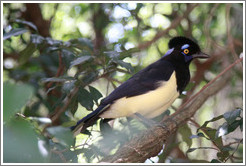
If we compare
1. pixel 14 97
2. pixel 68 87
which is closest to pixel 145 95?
pixel 68 87

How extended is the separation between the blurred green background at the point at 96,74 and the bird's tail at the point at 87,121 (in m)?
0.06

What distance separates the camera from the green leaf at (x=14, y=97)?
1687mm

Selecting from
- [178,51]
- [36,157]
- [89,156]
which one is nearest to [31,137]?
[36,157]

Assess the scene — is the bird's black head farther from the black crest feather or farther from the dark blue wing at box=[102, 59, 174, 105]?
the dark blue wing at box=[102, 59, 174, 105]

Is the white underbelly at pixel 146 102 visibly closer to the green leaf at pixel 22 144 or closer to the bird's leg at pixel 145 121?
the bird's leg at pixel 145 121

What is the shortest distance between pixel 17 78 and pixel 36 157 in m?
2.89

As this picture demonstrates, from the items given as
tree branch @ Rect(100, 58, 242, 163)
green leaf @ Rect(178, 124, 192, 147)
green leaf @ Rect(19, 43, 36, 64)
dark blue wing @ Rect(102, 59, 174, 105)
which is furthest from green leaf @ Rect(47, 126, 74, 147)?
green leaf @ Rect(19, 43, 36, 64)

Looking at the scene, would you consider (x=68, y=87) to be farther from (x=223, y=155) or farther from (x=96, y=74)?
(x=223, y=155)

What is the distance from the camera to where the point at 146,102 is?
3.20 metres

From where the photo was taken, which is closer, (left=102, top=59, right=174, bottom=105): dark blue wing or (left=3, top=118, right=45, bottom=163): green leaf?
(left=3, top=118, right=45, bottom=163): green leaf

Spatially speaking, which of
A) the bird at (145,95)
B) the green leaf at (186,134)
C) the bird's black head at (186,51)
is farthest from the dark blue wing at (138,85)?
the green leaf at (186,134)

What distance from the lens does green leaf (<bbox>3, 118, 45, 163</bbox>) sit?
173 centimetres

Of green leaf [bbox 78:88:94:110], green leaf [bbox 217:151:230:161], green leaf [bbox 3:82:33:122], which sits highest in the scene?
green leaf [bbox 3:82:33:122]

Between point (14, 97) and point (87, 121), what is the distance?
4.54ft
